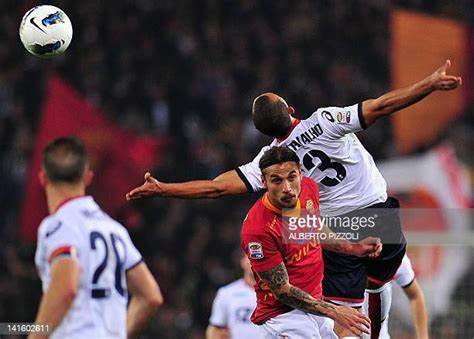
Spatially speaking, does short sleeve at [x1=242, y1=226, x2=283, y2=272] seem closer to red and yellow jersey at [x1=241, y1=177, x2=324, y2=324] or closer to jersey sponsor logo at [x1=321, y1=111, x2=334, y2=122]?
red and yellow jersey at [x1=241, y1=177, x2=324, y2=324]

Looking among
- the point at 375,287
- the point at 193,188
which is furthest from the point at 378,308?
the point at 193,188

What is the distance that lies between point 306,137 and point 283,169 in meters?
0.58

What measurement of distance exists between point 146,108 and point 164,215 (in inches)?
81.1

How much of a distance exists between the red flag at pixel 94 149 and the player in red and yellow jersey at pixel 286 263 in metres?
8.57

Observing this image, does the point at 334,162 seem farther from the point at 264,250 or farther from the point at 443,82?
the point at 443,82

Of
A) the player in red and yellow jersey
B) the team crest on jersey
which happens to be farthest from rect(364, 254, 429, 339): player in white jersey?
the team crest on jersey

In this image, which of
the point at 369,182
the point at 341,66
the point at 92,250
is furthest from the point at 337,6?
the point at 92,250

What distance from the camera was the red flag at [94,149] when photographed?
16016 millimetres

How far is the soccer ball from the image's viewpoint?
8.95 m

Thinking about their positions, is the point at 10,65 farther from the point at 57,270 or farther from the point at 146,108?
the point at 57,270

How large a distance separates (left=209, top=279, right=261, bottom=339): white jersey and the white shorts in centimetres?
311

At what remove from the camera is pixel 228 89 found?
711 inches

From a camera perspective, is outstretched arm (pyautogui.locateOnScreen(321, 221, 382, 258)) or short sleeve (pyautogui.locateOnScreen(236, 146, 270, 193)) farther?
outstretched arm (pyautogui.locateOnScreen(321, 221, 382, 258))

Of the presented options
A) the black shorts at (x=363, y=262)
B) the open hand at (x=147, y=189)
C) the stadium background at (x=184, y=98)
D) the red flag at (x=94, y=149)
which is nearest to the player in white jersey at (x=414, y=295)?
the black shorts at (x=363, y=262)
